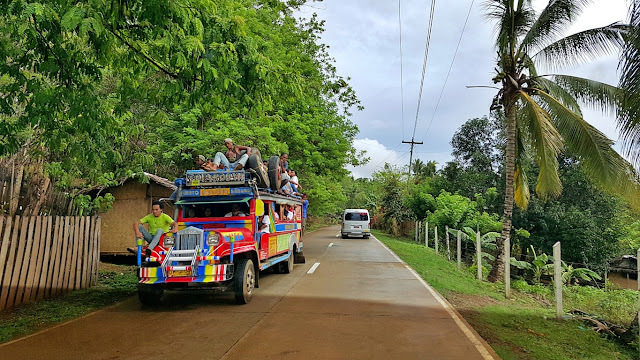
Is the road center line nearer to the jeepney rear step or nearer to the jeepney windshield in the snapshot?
the jeepney rear step

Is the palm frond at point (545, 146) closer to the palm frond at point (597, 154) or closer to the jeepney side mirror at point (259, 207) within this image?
the palm frond at point (597, 154)

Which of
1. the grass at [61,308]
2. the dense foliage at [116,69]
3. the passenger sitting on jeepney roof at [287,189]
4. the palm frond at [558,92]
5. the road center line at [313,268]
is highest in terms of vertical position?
the palm frond at [558,92]

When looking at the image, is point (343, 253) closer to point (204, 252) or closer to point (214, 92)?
point (204, 252)

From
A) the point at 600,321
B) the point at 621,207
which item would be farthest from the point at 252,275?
the point at 621,207

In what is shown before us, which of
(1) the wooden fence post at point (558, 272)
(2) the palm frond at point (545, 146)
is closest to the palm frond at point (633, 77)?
(1) the wooden fence post at point (558, 272)

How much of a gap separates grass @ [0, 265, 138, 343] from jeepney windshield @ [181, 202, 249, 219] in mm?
2073

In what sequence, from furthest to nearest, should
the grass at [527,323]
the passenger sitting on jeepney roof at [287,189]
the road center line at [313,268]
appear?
the road center line at [313,268] < the passenger sitting on jeepney roof at [287,189] < the grass at [527,323]

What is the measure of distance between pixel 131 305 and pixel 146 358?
339 centimetres

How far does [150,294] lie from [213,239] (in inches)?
60.3

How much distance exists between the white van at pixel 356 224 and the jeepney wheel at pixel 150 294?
22.3 metres

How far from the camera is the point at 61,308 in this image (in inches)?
299

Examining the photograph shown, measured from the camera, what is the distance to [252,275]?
8812mm

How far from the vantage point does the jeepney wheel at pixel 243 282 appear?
813cm

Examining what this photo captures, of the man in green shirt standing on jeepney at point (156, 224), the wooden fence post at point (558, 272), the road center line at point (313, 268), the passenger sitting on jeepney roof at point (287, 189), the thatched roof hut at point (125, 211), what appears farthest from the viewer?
the thatched roof hut at point (125, 211)
